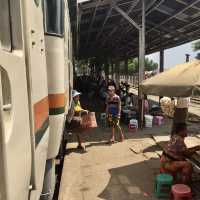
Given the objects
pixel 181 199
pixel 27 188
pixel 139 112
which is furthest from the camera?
pixel 139 112

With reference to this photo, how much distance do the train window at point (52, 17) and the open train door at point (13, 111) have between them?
1.79 meters

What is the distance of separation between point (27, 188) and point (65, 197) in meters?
4.05

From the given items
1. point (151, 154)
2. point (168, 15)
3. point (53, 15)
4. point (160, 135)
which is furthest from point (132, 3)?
point (53, 15)

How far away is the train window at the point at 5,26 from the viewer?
181 cm

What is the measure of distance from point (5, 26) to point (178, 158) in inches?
188

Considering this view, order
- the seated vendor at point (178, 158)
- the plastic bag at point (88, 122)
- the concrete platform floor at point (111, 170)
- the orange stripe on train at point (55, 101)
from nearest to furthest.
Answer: the orange stripe on train at point (55, 101) < the seated vendor at point (178, 158) < the concrete platform floor at point (111, 170) < the plastic bag at point (88, 122)

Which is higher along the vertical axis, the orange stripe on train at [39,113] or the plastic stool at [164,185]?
the orange stripe on train at [39,113]

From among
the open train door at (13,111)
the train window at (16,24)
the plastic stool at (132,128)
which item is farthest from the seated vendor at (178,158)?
the plastic stool at (132,128)

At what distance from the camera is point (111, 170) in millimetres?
7398

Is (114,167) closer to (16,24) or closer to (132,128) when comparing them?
(132,128)

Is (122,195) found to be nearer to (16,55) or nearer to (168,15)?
(16,55)

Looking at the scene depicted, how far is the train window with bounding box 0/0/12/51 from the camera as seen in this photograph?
181cm

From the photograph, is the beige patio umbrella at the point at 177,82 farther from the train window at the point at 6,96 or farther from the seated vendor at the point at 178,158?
the train window at the point at 6,96

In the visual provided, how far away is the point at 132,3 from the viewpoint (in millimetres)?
12422
